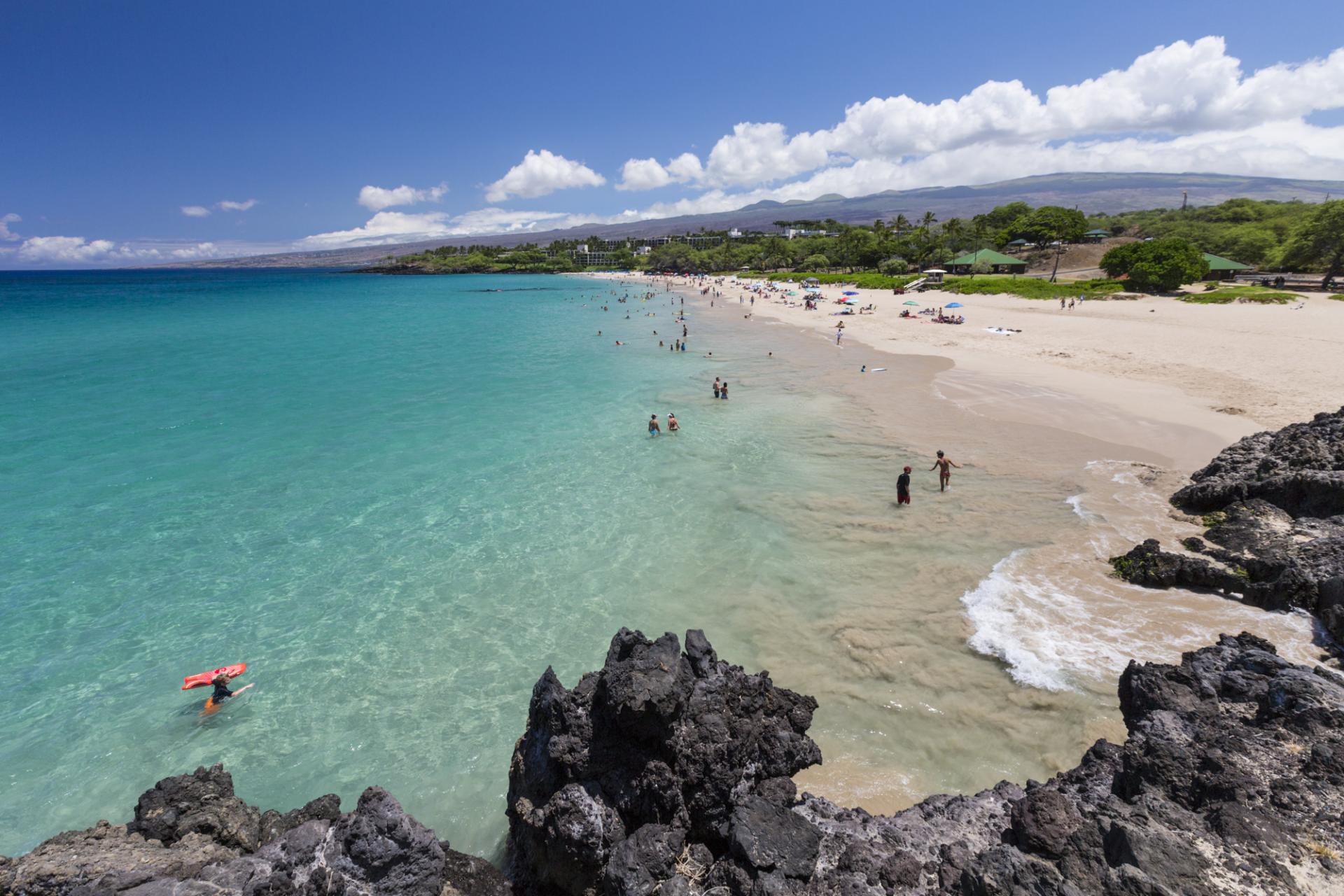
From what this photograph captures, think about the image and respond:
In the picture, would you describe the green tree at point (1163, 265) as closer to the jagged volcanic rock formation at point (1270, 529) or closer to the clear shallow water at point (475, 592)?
the clear shallow water at point (475, 592)

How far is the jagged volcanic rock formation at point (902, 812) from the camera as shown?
461cm

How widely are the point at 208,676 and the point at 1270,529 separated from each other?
21195mm

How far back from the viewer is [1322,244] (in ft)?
180

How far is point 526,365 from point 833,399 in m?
23.1

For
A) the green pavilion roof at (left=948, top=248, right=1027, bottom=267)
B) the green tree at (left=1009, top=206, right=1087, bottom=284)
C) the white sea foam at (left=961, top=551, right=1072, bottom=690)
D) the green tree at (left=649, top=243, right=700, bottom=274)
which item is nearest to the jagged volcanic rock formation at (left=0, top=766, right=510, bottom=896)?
the white sea foam at (left=961, top=551, right=1072, bottom=690)

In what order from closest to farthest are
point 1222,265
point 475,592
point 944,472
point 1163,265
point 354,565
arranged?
point 475,592 < point 354,565 < point 944,472 < point 1163,265 < point 1222,265

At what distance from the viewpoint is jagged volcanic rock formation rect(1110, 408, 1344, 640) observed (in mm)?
10195

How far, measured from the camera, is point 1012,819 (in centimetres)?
527

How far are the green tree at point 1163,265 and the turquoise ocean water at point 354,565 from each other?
164 ft

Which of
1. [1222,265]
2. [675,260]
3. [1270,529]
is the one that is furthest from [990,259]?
[675,260]

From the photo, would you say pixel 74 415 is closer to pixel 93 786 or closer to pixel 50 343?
pixel 93 786

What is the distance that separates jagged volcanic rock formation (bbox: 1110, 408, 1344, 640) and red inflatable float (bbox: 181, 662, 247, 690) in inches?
689

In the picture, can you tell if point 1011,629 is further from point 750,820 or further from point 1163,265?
point 1163,265

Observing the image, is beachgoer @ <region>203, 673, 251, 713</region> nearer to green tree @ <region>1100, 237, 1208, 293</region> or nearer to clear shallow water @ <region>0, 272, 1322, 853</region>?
clear shallow water @ <region>0, 272, 1322, 853</region>
